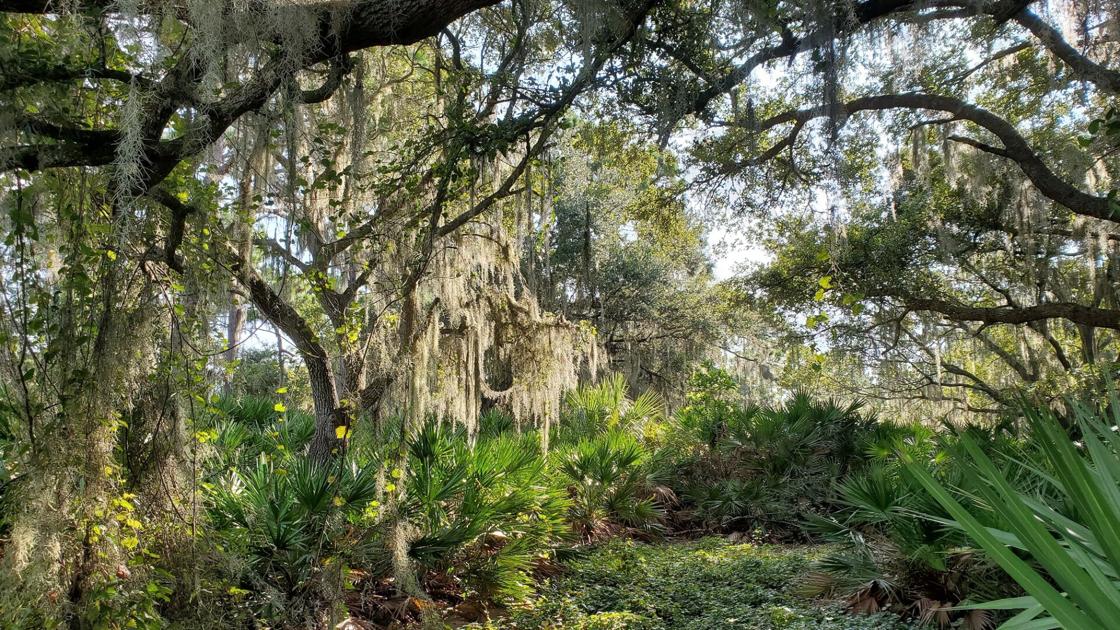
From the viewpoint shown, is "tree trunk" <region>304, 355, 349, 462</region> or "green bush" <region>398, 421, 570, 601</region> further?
"tree trunk" <region>304, 355, 349, 462</region>

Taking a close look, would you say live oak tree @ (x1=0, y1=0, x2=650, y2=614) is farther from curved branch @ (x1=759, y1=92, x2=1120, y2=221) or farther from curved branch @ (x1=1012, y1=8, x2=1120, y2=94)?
curved branch @ (x1=1012, y1=8, x2=1120, y2=94)

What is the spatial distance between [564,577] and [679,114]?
3.90 m

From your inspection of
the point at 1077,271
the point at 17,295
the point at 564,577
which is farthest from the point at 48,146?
the point at 1077,271

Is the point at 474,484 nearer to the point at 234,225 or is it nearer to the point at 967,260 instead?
the point at 234,225

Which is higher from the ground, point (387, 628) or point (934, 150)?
point (934, 150)

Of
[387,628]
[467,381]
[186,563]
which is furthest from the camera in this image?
[467,381]

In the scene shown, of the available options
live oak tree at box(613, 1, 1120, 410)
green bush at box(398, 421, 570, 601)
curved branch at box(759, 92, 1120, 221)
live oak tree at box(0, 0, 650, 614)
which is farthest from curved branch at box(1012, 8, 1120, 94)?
green bush at box(398, 421, 570, 601)

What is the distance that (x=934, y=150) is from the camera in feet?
28.3

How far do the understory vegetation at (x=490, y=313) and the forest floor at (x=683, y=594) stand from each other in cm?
5

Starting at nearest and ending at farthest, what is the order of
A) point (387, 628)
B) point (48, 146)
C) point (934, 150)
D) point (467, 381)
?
point (48, 146)
point (387, 628)
point (467, 381)
point (934, 150)

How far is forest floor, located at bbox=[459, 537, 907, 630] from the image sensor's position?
4488 mm

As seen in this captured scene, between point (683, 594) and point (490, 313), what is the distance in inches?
111

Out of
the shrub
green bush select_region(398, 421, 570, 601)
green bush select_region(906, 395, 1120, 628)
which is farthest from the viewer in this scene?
the shrub

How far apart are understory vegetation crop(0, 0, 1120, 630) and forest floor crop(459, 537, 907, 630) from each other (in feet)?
0.16
